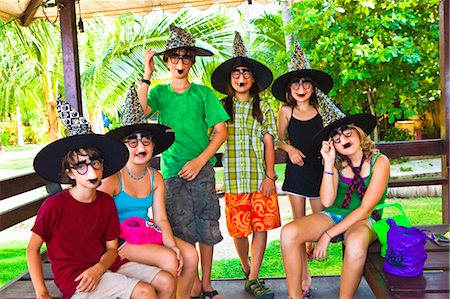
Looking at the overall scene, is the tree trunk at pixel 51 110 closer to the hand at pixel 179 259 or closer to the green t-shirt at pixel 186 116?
the green t-shirt at pixel 186 116

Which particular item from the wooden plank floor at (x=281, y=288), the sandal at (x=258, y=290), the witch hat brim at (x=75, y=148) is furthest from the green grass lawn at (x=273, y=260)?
the witch hat brim at (x=75, y=148)

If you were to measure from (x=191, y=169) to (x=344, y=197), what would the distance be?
0.92m

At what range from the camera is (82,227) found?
2168mm

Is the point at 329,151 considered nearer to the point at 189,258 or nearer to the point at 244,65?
the point at 244,65

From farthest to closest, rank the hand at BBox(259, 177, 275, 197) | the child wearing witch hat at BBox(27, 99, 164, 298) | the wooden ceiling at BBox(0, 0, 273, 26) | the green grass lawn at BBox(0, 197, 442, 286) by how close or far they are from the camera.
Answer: the green grass lawn at BBox(0, 197, 442, 286), the wooden ceiling at BBox(0, 0, 273, 26), the hand at BBox(259, 177, 275, 197), the child wearing witch hat at BBox(27, 99, 164, 298)

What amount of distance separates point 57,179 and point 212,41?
6970 millimetres

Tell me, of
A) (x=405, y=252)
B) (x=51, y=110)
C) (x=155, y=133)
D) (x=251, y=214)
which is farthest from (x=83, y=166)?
(x=51, y=110)

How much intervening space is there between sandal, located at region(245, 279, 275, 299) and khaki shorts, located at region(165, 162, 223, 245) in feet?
1.39

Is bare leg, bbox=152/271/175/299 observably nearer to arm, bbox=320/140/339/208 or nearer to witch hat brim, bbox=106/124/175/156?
witch hat brim, bbox=106/124/175/156

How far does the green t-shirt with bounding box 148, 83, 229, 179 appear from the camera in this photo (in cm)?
287

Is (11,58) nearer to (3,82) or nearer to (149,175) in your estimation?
(3,82)

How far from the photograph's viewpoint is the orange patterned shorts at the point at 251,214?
3.09m

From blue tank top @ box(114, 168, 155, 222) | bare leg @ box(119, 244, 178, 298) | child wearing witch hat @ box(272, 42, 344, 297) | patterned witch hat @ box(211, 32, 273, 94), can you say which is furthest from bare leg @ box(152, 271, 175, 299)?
patterned witch hat @ box(211, 32, 273, 94)

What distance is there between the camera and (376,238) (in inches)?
102
